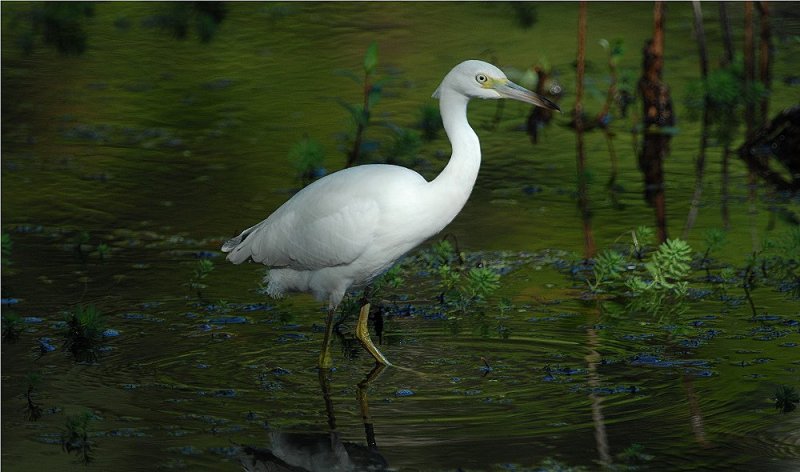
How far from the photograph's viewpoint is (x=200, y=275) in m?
8.24

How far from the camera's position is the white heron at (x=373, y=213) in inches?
260

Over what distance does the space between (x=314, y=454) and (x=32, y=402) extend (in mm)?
1477

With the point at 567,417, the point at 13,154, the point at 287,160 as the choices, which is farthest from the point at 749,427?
the point at 13,154

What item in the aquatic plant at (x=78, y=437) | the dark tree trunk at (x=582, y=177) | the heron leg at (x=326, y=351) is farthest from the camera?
the dark tree trunk at (x=582, y=177)

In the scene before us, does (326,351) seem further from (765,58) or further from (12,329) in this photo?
(765,58)

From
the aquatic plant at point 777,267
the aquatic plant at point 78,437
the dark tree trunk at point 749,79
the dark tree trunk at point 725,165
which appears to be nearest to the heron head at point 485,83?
the aquatic plant at point 777,267

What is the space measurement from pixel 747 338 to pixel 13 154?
22.3 feet

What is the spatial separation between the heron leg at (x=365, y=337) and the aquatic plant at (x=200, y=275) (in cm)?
115

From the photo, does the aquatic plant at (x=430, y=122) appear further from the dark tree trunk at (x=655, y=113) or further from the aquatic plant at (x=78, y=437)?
the aquatic plant at (x=78, y=437)

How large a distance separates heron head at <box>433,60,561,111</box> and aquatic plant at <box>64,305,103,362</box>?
222 centimetres

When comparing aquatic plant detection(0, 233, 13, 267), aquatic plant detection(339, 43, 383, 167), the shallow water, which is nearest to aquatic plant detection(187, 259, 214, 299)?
the shallow water

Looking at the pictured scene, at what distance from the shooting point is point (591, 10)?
16578mm

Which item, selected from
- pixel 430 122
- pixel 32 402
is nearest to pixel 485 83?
pixel 32 402

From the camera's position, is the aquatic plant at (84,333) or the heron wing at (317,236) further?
the aquatic plant at (84,333)
